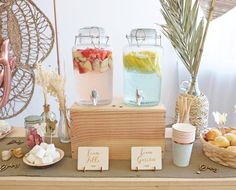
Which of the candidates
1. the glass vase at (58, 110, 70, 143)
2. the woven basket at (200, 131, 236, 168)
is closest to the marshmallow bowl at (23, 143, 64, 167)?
the glass vase at (58, 110, 70, 143)

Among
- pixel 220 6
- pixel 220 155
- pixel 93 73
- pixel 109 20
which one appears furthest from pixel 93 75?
pixel 220 6

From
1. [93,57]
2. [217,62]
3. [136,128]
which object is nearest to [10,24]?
[93,57]

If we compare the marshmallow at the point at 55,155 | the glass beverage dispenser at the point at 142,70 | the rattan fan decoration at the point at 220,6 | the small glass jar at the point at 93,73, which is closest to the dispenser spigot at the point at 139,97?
the glass beverage dispenser at the point at 142,70

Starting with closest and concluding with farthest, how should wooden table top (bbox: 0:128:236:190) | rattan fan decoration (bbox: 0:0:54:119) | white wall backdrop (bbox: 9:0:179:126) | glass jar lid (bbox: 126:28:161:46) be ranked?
1. wooden table top (bbox: 0:128:236:190)
2. glass jar lid (bbox: 126:28:161:46)
3. rattan fan decoration (bbox: 0:0:54:119)
4. white wall backdrop (bbox: 9:0:179:126)

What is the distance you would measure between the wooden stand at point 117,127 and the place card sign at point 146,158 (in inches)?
1.1

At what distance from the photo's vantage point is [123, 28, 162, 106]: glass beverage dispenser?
0.85 m

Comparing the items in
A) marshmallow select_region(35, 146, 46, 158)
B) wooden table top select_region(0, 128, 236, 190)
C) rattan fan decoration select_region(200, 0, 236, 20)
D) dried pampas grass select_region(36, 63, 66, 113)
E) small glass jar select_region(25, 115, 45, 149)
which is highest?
rattan fan decoration select_region(200, 0, 236, 20)

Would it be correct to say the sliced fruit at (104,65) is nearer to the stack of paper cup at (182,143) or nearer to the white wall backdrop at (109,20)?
the stack of paper cup at (182,143)

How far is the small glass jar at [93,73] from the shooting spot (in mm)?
859

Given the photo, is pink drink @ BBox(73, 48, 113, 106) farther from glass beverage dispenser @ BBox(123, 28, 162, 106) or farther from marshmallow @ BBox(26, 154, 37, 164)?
marshmallow @ BBox(26, 154, 37, 164)

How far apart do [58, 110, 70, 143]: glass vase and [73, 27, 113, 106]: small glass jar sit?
0.47ft

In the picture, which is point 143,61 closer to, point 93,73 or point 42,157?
point 93,73

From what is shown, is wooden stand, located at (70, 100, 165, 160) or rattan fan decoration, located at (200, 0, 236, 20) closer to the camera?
wooden stand, located at (70, 100, 165, 160)

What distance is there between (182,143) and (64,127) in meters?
0.46
